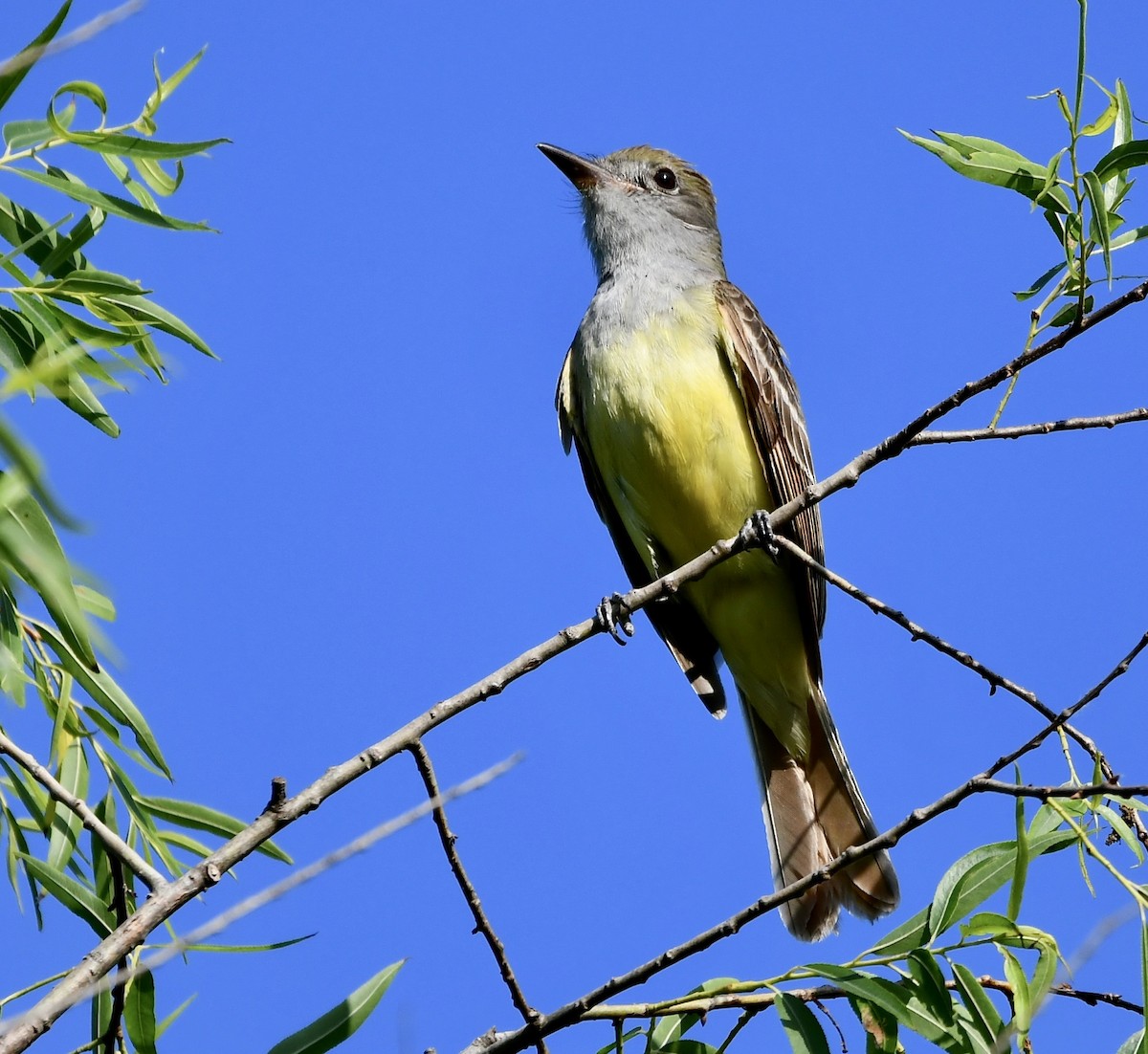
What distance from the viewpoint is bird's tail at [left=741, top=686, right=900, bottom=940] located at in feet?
17.4

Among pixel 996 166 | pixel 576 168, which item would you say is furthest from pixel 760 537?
pixel 576 168

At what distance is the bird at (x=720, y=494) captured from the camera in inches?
232

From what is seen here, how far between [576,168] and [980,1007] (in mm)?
5403

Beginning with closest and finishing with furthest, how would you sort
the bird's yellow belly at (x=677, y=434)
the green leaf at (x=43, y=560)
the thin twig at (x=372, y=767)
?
the green leaf at (x=43, y=560) → the thin twig at (x=372, y=767) → the bird's yellow belly at (x=677, y=434)

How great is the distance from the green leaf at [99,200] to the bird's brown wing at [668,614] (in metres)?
3.08

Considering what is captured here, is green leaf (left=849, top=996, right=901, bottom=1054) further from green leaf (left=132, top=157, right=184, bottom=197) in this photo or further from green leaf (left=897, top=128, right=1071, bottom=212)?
green leaf (left=132, top=157, right=184, bottom=197)

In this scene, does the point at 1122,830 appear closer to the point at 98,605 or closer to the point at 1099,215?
the point at 1099,215

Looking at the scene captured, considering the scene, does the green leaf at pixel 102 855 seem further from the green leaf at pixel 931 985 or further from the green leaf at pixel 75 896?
the green leaf at pixel 931 985

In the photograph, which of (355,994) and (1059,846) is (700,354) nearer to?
(1059,846)

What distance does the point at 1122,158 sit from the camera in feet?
11.1

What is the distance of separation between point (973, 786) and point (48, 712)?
2374 millimetres

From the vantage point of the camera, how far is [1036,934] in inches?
118

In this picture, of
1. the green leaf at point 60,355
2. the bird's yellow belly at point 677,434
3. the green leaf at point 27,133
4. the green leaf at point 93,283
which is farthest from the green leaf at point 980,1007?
the bird's yellow belly at point 677,434

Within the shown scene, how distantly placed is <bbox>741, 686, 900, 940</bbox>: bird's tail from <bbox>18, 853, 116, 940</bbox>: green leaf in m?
2.86
